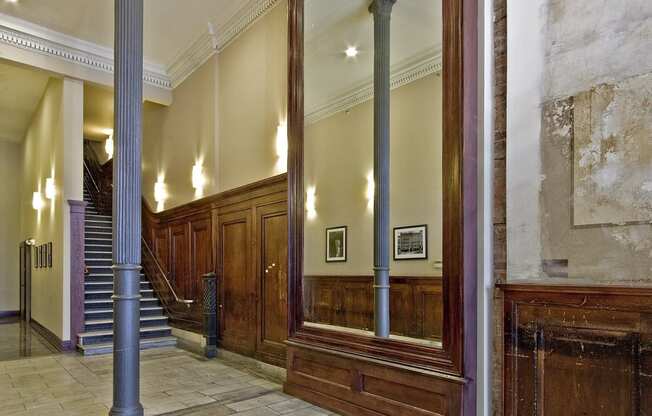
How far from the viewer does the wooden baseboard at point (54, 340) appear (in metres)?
6.52

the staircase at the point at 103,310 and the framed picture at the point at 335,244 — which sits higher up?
the framed picture at the point at 335,244

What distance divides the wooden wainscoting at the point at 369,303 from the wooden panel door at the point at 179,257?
3478 millimetres

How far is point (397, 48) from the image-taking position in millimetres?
4055

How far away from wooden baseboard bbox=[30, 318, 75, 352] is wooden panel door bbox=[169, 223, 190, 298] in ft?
5.70

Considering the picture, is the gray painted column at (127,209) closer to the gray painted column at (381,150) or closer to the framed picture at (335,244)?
the framed picture at (335,244)

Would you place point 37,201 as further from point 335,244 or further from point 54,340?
point 335,244

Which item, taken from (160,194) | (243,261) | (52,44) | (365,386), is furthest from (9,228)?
(365,386)

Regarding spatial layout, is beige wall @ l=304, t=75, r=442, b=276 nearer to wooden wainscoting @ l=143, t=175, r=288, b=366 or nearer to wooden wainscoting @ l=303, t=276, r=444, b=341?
wooden wainscoting @ l=303, t=276, r=444, b=341

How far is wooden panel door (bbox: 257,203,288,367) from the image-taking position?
502 centimetres

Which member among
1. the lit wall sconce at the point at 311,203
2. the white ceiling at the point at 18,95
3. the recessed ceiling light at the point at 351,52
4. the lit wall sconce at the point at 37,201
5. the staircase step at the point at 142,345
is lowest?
the staircase step at the point at 142,345

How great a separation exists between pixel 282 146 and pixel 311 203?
0.92 m

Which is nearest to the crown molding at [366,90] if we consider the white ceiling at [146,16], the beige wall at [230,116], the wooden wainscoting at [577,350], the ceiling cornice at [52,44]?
the beige wall at [230,116]

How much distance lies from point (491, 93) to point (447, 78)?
1.08 feet

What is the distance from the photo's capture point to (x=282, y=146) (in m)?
5.15
